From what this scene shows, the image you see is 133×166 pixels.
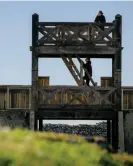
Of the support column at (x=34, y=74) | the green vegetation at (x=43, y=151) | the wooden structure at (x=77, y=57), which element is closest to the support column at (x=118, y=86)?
the wooden structure at (x=77, y=57)

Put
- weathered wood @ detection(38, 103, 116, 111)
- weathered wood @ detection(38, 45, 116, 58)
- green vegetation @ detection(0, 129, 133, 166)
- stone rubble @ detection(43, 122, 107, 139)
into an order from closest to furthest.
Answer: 1. green vegetation @ detection(0, 129, 133, 166)
2. weathered wood @ detection(38, 45, 116, 58)
3. weathered wood @ detection(38, 103, 116, 111)
4. stone rubble @ detection(43, 122, 107, 139)

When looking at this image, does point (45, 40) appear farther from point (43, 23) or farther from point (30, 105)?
point (30, 105)

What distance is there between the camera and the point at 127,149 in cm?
2223

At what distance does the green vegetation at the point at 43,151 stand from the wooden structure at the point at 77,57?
47.6 ft

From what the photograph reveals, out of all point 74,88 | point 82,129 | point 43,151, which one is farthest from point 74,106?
point 82,129

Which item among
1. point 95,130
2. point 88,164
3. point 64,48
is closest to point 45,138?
point 88,164

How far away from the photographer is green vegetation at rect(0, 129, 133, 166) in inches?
212

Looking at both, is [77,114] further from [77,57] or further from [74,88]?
[77,57]

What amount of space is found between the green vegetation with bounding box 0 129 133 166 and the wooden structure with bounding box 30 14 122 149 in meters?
14.5

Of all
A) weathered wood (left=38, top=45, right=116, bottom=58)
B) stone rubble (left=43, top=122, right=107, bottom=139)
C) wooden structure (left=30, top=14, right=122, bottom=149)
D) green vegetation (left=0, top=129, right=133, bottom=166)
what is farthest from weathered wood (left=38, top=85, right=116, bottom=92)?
stone rubble (left=43, top=122, right=107, bottom=139)

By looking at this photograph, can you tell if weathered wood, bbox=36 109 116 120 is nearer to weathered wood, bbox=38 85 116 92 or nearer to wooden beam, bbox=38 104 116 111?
wooden beam, bbox=38 104 116 111

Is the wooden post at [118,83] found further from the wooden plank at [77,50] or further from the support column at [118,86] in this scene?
the wooden plank at [77,50]

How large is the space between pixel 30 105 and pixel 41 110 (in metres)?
0.76

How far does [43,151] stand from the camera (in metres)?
5.53
